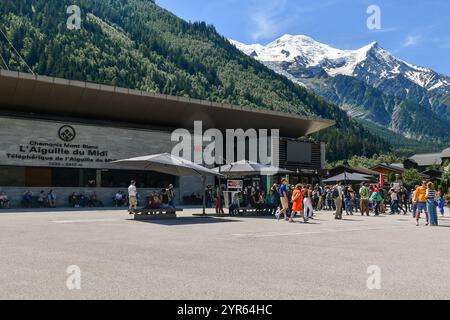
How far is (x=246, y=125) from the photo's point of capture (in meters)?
40.2

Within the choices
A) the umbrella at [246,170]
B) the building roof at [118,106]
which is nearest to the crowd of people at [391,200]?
the umbrella at [246,170]

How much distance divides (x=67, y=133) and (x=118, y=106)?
12.9ft

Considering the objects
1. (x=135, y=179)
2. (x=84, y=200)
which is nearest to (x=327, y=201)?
(x=135, y=179)

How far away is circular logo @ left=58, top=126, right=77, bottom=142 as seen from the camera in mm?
30778

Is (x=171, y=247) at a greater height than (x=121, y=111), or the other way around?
(x=121, y=111)


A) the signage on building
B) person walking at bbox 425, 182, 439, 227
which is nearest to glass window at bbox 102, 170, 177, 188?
the signage on building

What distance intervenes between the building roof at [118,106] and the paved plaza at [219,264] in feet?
57.9

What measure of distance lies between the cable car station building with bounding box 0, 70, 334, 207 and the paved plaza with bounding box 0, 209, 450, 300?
1730 centimetres

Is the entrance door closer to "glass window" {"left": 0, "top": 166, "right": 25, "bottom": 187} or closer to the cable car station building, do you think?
the cable car station building

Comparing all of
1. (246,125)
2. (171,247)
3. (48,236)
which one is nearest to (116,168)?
(246,125)

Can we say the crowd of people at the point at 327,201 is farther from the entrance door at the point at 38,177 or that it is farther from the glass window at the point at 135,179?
the entrance door at the point at 38,177
